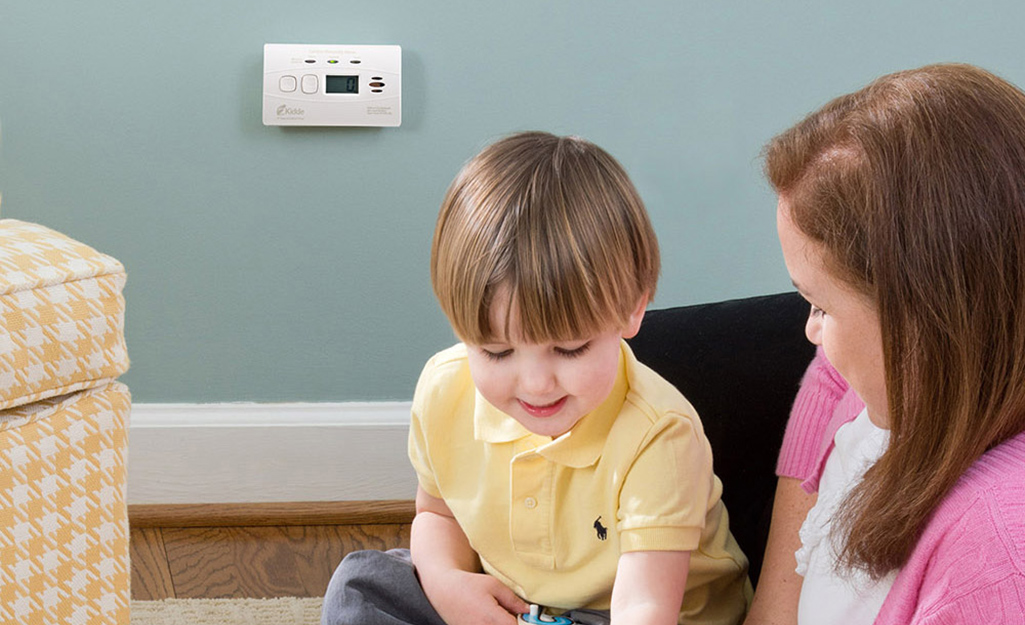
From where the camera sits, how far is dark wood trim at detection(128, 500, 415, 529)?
1.64m

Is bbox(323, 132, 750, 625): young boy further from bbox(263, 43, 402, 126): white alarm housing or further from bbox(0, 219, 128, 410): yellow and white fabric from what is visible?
bbox(263, 43, 402, 126): white alarm housing

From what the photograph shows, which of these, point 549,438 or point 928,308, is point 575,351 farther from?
point 928,308

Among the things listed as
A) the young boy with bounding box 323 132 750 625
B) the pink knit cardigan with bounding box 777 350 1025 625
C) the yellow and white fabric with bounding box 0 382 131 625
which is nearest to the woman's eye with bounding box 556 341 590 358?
the young boy with bounding box 323 132 750 625

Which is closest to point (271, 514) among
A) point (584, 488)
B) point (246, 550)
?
point (246, 550)

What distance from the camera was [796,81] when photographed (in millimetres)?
1584

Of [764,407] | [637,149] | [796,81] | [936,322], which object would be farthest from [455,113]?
[936,322]

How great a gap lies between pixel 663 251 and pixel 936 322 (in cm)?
98

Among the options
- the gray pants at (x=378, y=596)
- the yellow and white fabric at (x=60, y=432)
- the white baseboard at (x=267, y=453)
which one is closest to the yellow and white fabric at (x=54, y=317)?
the yellow and white fabric at (x=60, y=432)

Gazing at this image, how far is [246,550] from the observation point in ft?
5.22

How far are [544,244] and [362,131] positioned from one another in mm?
743

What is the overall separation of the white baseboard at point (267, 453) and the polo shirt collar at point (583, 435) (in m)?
0.68

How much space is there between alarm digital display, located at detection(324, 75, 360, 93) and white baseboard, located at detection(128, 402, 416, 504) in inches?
17.8

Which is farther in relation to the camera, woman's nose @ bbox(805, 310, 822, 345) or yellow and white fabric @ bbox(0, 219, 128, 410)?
yellow and white fabric @ bbox(0, 219, 128, 410)

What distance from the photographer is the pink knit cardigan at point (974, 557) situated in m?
0.63
